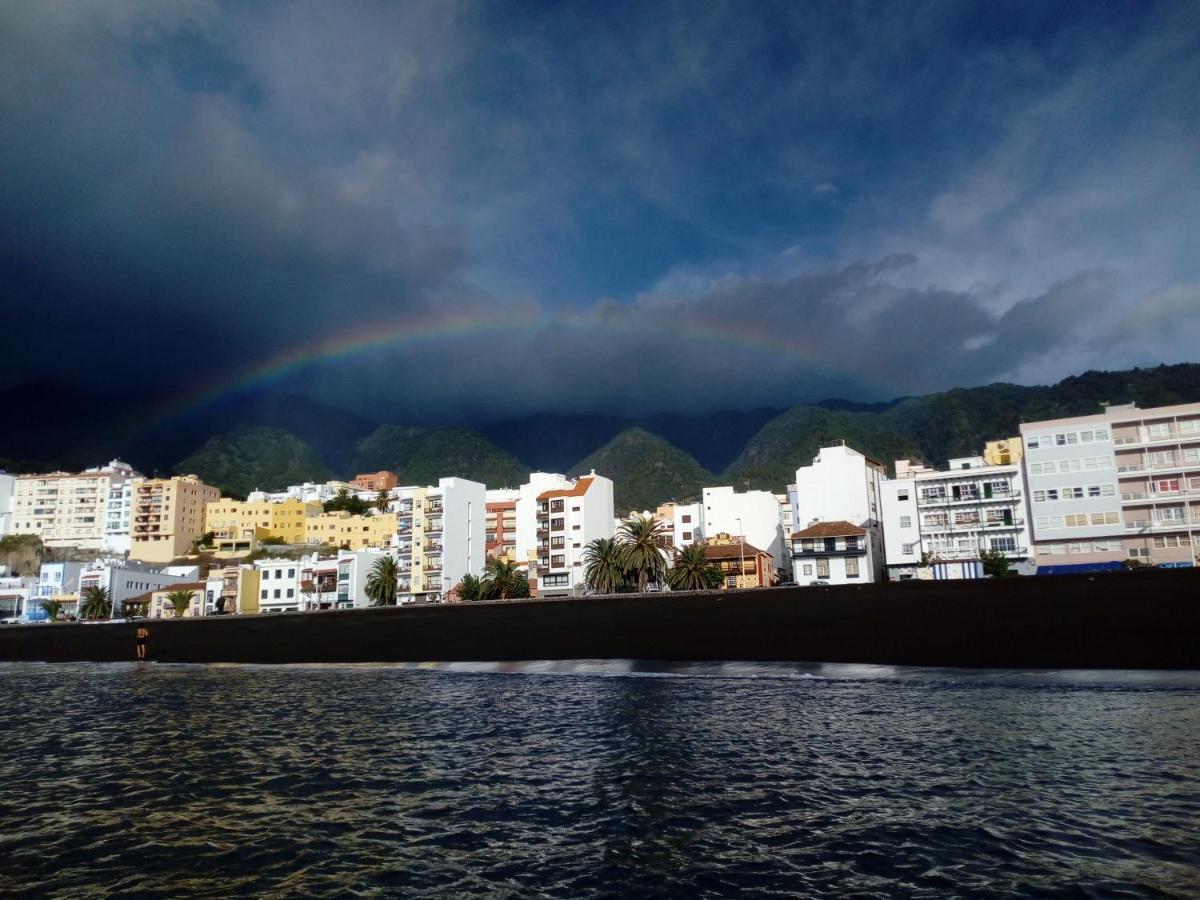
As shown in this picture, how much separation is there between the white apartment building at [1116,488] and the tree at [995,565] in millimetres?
3737

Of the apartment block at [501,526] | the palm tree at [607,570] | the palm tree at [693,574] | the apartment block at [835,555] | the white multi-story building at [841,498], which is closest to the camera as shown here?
the apartment block at [835,555]

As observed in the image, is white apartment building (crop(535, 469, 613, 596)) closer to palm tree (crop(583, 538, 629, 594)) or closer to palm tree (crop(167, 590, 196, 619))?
palm tree (crop(583, 538, 629, 594))

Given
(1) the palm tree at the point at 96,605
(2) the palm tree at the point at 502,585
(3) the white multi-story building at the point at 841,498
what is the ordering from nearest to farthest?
(3) the white multi-story building at the point at 841,498, (2) the palm tree at the point at 502,585, (1) the palm tree at the point at 96,605

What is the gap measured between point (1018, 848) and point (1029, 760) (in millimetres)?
4047

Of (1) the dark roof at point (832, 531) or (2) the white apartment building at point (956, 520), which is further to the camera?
(1) the dark roof at point (832, 531)

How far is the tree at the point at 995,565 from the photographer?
93.6 m

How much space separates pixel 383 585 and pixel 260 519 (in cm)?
7648

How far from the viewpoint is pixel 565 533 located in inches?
5064

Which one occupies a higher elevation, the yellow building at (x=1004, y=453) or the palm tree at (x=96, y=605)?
the yellow building at (x=1004, y=453)

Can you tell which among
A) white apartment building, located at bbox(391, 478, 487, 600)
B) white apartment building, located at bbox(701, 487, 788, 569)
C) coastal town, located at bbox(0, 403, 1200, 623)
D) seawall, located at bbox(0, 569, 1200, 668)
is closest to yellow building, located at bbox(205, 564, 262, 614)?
coastal town, located at bbox(0, 403, 1200, 623)

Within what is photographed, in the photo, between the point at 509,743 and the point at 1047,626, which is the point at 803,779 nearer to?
the point at 509,743

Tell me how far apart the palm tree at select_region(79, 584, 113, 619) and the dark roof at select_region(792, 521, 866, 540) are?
107198 mm

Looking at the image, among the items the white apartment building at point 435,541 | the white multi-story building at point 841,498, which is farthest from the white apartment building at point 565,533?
the white multi-story building at point 841,498

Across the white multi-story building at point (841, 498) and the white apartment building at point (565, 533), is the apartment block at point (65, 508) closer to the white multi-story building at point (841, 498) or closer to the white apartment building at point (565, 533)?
the white apartment building at point (565, 533)
